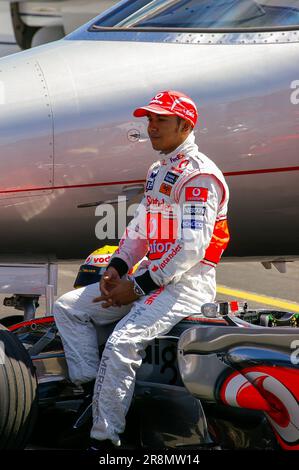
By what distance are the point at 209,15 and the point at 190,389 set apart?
7.89ft

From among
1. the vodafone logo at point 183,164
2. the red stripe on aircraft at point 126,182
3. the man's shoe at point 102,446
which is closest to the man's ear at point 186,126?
the vodafone logo at point 183,164

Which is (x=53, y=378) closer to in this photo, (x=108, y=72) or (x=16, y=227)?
(x=16, y=227)

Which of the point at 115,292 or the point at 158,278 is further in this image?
the point at 115,292

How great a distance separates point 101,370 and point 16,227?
1.29 metres

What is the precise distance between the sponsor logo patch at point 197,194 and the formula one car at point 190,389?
477 mm

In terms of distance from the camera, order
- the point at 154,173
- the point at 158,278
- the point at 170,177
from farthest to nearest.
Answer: the point at 154,173 < the point at 170,177 < the point at 158,278

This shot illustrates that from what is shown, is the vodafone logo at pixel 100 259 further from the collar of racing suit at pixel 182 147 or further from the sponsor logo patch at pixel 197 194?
the sponsor logo patch at pixel 197 194

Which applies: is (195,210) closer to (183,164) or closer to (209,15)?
(183,164)

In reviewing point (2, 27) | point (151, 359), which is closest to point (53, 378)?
point (151, 359)

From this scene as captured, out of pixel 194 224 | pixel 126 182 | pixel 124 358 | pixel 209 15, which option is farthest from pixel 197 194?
pixel 209 15

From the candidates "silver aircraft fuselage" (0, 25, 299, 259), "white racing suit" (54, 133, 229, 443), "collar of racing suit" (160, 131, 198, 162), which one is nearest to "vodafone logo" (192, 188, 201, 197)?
"white racing suit" (54, 133, 229, 443)

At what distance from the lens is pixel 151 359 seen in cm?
467

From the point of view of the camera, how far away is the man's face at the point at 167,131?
4.60 meters

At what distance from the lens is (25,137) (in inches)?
205
